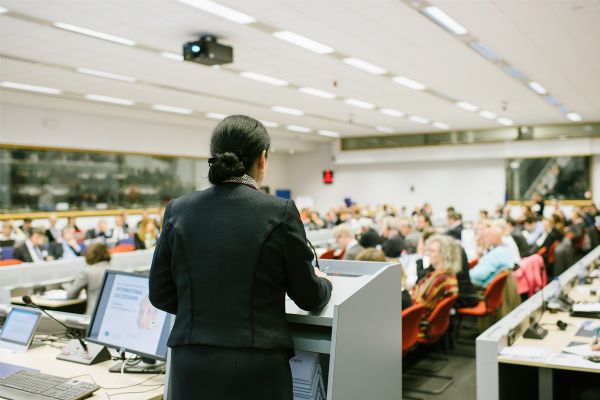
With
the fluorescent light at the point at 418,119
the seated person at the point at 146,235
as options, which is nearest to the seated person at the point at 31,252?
the seated person at the point at 146,235

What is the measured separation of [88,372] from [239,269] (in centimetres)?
132

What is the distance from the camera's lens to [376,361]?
6.66ft

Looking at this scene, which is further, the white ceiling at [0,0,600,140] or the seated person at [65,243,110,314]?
the white ceiling at [0,0,600,140]

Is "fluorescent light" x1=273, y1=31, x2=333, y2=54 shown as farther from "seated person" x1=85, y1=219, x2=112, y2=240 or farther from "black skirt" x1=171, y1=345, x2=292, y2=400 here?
"seated person" x1=85, y1=219, x2=112, y2=240

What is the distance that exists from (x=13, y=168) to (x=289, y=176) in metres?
11.1

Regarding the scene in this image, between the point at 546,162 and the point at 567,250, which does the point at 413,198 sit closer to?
the point at 546,162

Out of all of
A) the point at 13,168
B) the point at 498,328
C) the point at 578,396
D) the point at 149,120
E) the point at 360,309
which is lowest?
the point at 578,396

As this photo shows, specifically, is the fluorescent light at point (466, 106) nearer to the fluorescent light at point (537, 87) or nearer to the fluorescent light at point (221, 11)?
the fluorescent light at point (537, 87)

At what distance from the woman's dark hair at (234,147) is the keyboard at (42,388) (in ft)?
3.65

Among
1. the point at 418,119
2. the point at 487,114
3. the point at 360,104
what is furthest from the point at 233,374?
the point at 418,119

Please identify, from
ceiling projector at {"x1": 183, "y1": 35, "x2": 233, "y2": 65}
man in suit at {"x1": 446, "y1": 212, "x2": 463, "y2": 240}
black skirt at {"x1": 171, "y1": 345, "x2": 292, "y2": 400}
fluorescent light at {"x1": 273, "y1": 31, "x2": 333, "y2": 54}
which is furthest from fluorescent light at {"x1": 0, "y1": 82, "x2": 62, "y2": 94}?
black skirt at {"x1": 171, "y1": 345, "x2": 292, "y2": 400}

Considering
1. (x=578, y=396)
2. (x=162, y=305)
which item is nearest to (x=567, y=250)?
(x=578, y=396)

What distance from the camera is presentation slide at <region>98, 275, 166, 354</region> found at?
2.43 meters

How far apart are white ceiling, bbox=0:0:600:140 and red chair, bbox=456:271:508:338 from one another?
2.77m
